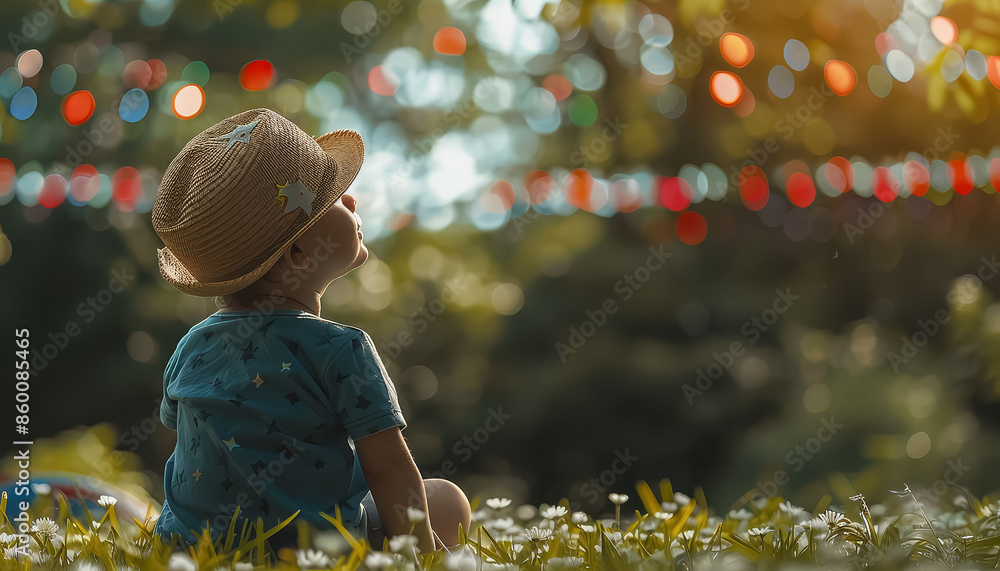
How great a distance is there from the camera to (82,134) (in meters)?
4.15

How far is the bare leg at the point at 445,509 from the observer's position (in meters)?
1.35

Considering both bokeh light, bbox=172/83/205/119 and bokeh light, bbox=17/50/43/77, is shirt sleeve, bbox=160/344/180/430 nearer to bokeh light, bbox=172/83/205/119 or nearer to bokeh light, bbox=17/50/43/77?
bokeh light, bbox=172/83/205/119

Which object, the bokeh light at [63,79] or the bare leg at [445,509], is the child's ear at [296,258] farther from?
the bokeh light at [63,79]

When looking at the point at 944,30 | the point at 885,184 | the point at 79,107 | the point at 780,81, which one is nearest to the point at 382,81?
the point at 79,107

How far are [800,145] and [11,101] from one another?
419cm

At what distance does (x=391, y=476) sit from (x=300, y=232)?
0.42 m

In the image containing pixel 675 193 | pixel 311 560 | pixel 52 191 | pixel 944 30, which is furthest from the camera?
pixel 52 191

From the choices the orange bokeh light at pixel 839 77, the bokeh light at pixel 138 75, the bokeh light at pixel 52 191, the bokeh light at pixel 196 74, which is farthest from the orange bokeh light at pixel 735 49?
the bokeh light at pixel 52 191

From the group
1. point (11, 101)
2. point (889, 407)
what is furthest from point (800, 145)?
point (11, 101)

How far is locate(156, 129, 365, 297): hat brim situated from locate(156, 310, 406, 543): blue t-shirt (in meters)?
0.07

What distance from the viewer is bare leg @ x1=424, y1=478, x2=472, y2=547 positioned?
1353mm

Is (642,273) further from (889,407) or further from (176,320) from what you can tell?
(176,320)

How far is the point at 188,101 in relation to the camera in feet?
12.2

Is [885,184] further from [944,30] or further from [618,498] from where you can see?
[618,498]
